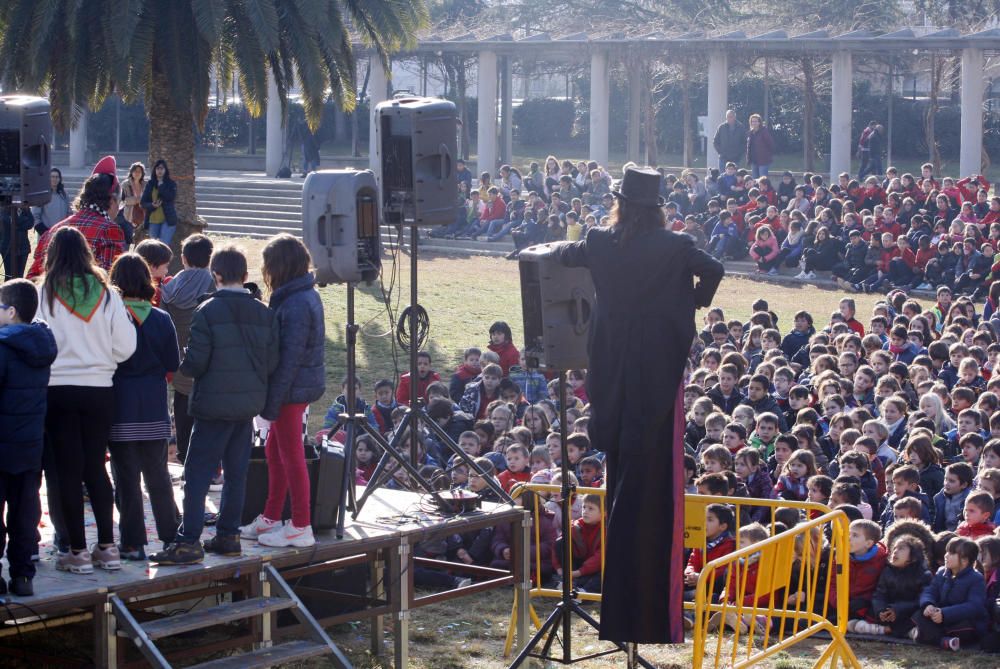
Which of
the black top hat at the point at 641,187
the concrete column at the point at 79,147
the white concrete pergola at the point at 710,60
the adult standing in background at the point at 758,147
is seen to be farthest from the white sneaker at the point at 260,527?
the concrete column at the point at 79,147

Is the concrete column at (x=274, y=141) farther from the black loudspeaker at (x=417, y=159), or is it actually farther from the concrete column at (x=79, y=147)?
the black loudspeaker at (x=417, y=159)

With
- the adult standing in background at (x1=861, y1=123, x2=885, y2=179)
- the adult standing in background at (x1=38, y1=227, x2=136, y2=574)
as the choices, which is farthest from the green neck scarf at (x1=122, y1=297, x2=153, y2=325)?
the adult standing in background at (x1=861, y1=123, x2=885, y2=179)

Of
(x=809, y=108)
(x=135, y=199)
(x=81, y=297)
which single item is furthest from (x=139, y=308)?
(x=809, y=108)

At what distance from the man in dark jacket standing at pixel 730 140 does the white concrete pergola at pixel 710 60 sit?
604 millimetres

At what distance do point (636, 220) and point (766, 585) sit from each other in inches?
82.1

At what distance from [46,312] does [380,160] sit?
2.19m

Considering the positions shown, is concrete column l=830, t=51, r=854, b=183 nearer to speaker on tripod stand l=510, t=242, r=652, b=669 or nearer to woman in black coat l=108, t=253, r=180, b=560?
speaker on tripod stand l=510, t=242, r=652, b=669

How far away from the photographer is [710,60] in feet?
89.8

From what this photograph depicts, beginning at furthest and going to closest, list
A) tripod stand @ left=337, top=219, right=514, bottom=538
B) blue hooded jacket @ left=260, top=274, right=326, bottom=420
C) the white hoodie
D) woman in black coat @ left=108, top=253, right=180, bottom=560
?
1. tripod stand @ left=337, top=219, right=514, bottom=538
2. blue hooded jacket @ left=260, top=274, right=326, bottom=420
3. woman in black coat @ left=108, top=253, right=180, bottom=560
4. the white hoodie

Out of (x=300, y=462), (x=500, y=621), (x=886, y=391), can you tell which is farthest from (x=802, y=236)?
(x=300, y=462)

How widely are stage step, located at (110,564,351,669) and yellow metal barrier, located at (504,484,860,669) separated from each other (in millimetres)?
1292

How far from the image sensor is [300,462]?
705 cm

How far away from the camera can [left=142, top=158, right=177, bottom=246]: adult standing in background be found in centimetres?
1669

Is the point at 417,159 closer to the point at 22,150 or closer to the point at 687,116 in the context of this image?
the point at 22,150
